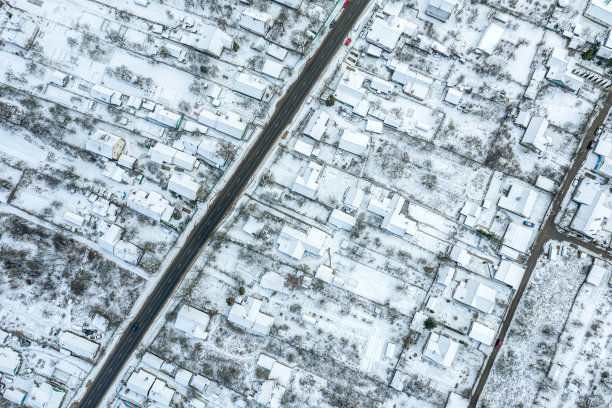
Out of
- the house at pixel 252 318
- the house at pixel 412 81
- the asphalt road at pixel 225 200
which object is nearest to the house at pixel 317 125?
the asphalt road at pixel 225 200

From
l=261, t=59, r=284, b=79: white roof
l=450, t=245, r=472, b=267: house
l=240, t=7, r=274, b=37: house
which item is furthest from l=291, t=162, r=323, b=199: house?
l=450, t=245, r=472, b=267: house

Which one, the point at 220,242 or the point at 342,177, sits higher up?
the point at 342,177

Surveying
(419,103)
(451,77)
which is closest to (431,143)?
(419,103)

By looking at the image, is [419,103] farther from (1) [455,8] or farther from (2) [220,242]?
(2) [220,242]

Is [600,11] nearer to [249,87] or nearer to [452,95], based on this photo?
[452,95]

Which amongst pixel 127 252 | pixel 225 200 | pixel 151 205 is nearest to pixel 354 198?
pixel 225 200
